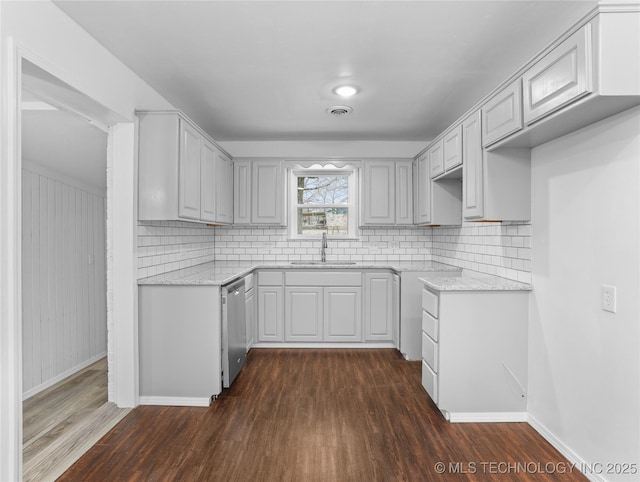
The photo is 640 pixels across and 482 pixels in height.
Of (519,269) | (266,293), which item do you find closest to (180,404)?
(266,293)

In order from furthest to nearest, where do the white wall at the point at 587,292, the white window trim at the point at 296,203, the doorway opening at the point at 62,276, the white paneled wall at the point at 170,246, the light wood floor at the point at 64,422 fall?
the white window trim at the point at 296,203 → the white paneled wall at the point at 170,246 → the doorway opening at the point at 62,276 → the light wood floor at the point at 64,422 → the white wall at the point at 587,292

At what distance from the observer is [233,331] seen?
3.28 metres

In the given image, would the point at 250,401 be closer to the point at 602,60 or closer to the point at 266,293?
the point at 266,293

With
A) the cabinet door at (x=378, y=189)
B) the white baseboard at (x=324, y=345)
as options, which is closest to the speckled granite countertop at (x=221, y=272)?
the cabinet door at (x=378, y=189)

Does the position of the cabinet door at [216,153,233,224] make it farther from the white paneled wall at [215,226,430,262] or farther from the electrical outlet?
the electrical outlet

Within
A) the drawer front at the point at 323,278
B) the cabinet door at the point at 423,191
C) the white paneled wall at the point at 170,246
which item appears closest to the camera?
the white paneled wall at the point at 170,246

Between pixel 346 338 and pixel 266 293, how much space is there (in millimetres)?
1052

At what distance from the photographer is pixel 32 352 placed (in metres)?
3.11

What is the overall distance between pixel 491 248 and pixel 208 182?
8.65 feet

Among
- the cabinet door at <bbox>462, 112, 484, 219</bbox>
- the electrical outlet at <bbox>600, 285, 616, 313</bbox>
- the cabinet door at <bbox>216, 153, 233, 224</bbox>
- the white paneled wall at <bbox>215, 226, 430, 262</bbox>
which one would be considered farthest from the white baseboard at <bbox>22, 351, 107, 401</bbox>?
the electrical outlet at <bbox>600, 285, 616, 313</bbox>

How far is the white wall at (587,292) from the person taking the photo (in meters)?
1.86

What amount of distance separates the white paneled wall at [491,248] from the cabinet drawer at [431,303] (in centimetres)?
65

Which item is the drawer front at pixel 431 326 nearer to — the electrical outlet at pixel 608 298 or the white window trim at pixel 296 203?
the electrical outlet at pixel 608 298

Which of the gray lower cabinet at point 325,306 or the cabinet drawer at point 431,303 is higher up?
the cabinet drawer at point 431,303
